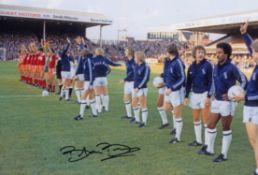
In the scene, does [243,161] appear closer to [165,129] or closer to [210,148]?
[210,148]

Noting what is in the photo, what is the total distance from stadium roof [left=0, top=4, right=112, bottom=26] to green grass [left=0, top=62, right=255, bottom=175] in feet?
161

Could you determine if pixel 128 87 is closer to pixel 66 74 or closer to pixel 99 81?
pixel 99 81

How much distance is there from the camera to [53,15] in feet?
207

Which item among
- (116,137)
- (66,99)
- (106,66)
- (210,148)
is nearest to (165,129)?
(116,137)

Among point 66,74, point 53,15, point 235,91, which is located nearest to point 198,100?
point 235,91

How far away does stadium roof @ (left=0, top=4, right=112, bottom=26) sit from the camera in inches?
2394

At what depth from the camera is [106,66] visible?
13.6m

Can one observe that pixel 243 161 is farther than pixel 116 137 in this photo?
No

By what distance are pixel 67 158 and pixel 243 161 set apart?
3077 millimetres

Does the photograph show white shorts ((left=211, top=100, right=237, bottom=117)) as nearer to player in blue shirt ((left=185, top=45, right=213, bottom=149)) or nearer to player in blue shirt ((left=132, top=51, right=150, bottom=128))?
player in blue shirt ((left=185, top=45, right=213, bottom=149))
